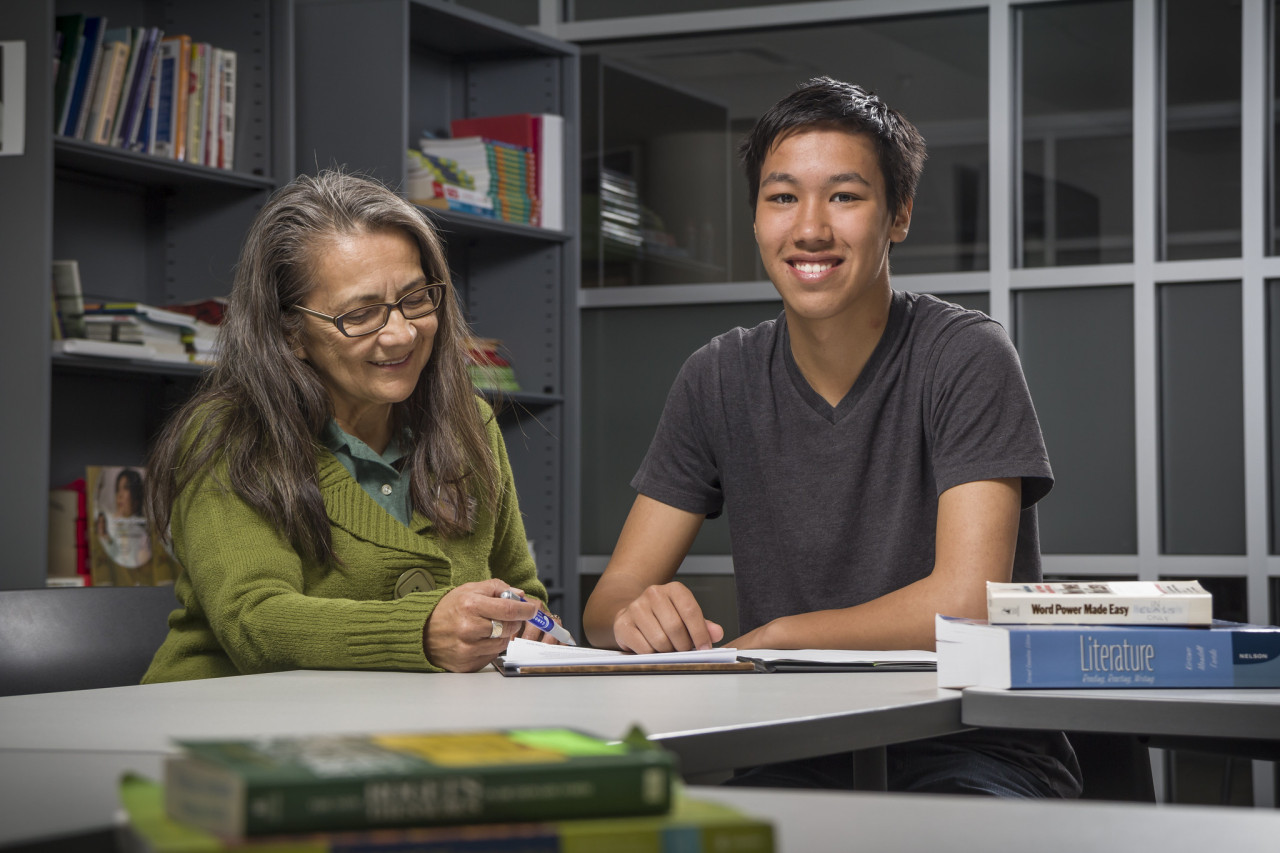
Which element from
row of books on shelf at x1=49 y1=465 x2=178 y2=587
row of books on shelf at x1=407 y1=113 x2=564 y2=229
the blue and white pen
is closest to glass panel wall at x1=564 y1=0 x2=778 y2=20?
row of books on shelf at x1=407 y1=113 x2=564 y2=229

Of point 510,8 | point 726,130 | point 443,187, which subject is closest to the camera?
point 443,187

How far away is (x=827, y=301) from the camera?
1.86 metres

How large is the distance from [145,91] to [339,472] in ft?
5.47

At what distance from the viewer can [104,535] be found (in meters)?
2.90

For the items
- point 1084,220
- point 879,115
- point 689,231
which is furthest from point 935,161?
point 879,115

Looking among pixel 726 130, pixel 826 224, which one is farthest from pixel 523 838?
pixel 726 130

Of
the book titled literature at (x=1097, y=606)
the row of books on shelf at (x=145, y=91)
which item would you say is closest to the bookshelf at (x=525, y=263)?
the row of books on shelf at (x=145, y=91)

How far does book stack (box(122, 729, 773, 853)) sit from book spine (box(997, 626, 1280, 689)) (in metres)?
0.70

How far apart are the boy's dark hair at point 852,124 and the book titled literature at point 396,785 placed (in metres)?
1.50

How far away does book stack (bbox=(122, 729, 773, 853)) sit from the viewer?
474 millimetres

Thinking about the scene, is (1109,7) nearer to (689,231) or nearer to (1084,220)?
(1084,220)

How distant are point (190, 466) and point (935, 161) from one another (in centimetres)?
278

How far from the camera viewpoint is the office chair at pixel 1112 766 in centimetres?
159

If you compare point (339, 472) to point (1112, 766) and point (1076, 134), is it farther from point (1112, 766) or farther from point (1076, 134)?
point (1076, 134)
